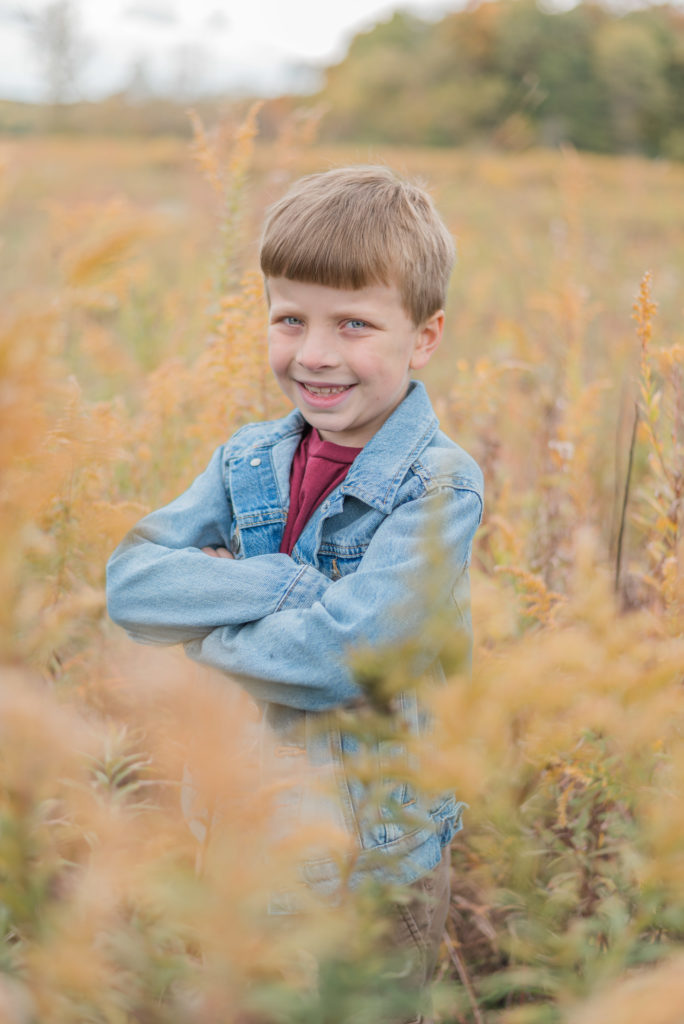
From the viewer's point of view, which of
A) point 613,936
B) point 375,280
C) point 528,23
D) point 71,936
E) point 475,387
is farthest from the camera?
point 528,23

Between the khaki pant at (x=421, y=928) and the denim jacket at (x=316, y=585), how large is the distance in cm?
7

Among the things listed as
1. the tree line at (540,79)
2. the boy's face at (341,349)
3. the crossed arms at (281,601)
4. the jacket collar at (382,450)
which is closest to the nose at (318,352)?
the boy's face at (341,349)

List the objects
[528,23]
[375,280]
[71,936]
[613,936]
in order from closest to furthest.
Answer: [71,936] < [613,936] < [375,280] < [528,23]

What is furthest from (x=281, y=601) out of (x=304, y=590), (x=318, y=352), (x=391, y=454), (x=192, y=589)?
(x=318, y=352)

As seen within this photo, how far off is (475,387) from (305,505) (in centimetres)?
85

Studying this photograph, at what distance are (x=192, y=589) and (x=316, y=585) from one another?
0.22 m

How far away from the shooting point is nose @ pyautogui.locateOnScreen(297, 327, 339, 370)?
1.52 metres

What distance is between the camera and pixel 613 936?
0.98m

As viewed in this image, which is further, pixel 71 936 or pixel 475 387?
pixel 475 387

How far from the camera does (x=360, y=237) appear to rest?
152 centimetres

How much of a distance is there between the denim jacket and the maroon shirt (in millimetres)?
22

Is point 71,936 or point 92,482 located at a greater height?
point 92,482

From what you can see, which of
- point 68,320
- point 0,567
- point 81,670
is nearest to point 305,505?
point 81,670

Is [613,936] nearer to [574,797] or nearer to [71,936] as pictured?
[71,936]
